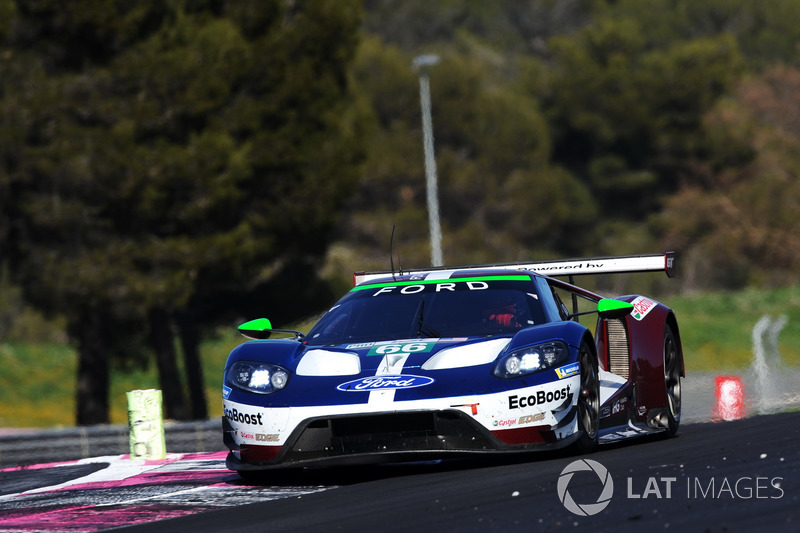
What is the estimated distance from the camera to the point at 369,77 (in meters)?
49.7

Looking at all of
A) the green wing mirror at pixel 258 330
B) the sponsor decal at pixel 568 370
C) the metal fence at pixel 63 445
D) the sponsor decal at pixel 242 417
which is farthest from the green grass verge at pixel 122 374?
the sponsor decal at pixel 242 417

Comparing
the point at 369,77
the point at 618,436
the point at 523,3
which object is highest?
the point at 523,3

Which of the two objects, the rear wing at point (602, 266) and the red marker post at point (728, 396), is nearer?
the rear wing at point (602, 266)

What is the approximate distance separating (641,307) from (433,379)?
8.33ft

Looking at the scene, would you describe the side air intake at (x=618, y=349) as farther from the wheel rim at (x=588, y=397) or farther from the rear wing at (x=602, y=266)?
the wheel rim at (x=588, y=397)

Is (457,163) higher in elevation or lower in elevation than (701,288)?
higher

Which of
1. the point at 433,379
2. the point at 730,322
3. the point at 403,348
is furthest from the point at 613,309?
the point at 730,322

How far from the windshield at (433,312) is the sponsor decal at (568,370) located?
493 millimetres

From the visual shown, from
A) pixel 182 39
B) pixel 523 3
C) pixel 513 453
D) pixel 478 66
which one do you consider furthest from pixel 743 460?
pixel 523 3

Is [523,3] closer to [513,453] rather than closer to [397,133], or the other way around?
[397,133]

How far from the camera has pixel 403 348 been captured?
7301 mm

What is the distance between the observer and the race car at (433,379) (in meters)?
6.84

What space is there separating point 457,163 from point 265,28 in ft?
71.1

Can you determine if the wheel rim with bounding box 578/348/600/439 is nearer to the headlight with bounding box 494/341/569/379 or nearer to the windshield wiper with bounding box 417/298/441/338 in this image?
the headlight with bounding box 494/341/569/379
